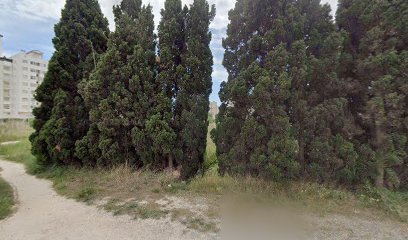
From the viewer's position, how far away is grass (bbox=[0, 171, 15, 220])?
17.3ft

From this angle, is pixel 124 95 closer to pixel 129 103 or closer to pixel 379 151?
pixel 129 103

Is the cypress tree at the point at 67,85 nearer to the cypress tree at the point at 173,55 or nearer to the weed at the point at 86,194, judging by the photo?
the weed at the point at 86,194

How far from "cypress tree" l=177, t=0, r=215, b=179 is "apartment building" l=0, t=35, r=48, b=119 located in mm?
45611

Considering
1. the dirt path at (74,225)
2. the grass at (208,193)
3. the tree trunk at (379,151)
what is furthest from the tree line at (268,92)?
the dirt path at (74,225)

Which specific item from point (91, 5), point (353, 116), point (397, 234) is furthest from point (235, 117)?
point (91, 5)

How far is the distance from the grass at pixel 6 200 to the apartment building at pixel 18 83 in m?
43.3

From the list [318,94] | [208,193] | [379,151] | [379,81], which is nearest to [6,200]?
[208,193]

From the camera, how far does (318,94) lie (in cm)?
625

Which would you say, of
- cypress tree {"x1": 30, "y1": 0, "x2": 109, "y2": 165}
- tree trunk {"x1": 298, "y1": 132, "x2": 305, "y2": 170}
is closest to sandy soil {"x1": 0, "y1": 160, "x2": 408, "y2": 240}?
tree trunk {"x1": 298, "y1": 132, "x2": 305, "y2": 170}

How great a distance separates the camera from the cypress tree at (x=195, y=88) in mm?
6949

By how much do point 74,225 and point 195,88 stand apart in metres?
4.29

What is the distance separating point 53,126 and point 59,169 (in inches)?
57.7

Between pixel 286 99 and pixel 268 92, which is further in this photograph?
pixel 286 99

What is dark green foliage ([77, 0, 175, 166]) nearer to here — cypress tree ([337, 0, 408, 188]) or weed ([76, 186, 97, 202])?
weed ([76, 186, 97, 202])
